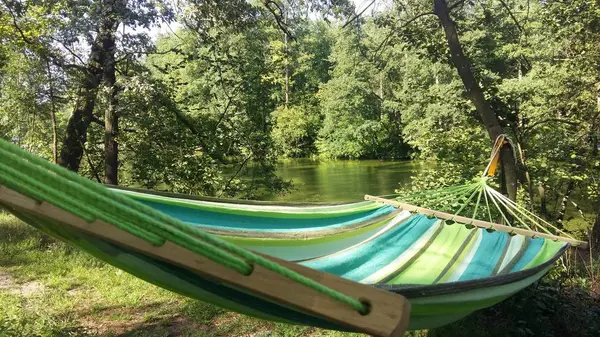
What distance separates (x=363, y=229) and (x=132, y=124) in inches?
113

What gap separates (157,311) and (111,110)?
79.6 inches

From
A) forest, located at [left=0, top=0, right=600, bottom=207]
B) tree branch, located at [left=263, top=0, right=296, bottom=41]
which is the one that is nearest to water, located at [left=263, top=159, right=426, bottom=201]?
forest, located at [left=0, top=0, right=600, bottom=207]

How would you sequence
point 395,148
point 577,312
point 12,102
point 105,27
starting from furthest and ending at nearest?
point 395,148 < point 12,102 < point 105,27 < point 577,312

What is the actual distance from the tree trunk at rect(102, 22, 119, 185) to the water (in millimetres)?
2833

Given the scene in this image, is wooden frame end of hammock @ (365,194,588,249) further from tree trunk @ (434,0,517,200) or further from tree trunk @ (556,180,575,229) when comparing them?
tree trunk @ (556,180,575,229)

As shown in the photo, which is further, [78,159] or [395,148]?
[395,148]

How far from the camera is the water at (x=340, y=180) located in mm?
9086

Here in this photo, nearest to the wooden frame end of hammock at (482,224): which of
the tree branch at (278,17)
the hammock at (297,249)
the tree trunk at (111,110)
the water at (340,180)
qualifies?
the hammock at (297,249)

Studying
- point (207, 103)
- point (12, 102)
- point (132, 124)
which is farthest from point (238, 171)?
point (12, 102)

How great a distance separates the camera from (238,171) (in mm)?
4867

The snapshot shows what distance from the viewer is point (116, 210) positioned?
1.89 feet

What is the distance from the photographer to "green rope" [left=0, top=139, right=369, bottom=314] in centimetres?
55

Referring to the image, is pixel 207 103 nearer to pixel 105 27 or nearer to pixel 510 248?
pixel 105 27

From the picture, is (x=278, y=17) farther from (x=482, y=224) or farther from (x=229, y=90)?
(x=482, y=224)
